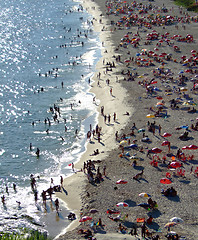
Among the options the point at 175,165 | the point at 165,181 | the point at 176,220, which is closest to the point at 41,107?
the point at 175,165

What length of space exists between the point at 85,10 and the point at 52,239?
104137 millimetres

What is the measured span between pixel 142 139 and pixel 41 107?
18.2 m

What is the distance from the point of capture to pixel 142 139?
37.8m

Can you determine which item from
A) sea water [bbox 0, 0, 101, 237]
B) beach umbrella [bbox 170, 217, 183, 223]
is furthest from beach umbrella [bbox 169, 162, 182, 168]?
sea water [bbox 0, 0, 101, 237]

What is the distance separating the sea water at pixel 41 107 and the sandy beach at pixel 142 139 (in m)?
2.11

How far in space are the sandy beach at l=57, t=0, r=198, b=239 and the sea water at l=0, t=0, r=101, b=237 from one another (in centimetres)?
211

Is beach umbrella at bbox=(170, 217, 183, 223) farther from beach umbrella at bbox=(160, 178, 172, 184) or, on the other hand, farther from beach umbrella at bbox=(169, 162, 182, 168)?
beach umbrella at bbox=(169, 162, 182, 168)

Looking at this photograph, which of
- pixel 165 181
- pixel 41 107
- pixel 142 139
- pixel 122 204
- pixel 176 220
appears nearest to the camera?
pixel 176 220

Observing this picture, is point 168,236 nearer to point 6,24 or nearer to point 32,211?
point 32,211

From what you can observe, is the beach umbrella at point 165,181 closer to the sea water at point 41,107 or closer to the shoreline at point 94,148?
the shoreline at point 94,148

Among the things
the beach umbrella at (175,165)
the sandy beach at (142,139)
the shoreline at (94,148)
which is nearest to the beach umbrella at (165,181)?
the sandy beach at (142,139)

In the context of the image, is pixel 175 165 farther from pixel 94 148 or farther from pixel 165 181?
pixel 94 148

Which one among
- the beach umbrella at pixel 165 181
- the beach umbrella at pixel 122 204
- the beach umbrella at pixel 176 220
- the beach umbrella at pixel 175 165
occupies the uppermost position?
the beach umbrella at pixel 175 165

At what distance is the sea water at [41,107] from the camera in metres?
31.9
